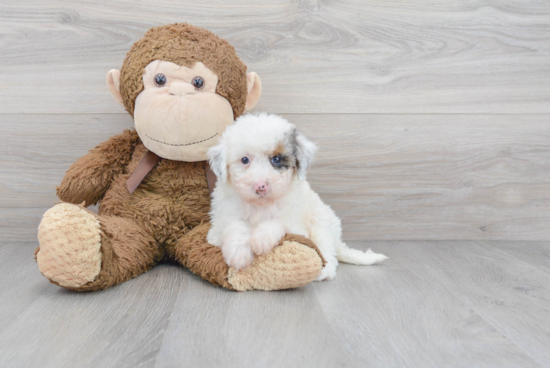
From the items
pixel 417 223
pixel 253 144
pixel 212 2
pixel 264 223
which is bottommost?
pixel 417 223

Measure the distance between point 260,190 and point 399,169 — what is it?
669mm

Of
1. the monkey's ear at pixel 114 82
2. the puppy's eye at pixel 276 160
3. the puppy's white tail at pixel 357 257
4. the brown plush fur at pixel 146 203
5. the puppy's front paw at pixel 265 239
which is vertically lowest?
the puppy's white tail at pixel 357 257

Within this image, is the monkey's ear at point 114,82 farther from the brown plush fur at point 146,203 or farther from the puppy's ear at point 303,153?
the puppy's ear at point 303,153

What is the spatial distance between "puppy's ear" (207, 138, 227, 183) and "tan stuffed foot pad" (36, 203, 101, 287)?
0.91 feet

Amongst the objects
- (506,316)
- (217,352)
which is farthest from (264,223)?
(506,316)

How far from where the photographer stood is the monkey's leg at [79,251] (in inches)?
34.3

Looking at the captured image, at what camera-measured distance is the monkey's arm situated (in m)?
1.13

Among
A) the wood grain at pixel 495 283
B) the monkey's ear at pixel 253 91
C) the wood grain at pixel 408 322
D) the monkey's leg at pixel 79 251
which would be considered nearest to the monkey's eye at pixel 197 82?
the monkey's ear at pixel 253 91

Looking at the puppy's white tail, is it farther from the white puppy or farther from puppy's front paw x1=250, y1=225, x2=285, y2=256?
puppy's front paw x1=250, y1=225, x2=285, y2=256

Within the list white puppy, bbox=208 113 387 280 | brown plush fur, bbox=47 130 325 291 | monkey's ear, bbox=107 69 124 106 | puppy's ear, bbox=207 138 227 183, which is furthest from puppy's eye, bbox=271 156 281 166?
monkey's ear, bbox=107 69 124 106

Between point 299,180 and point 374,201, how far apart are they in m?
0.52

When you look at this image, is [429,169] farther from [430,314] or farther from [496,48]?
[430,314]

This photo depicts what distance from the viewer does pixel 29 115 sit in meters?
1.35

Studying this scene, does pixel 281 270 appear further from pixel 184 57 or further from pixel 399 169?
pixel 399 169
